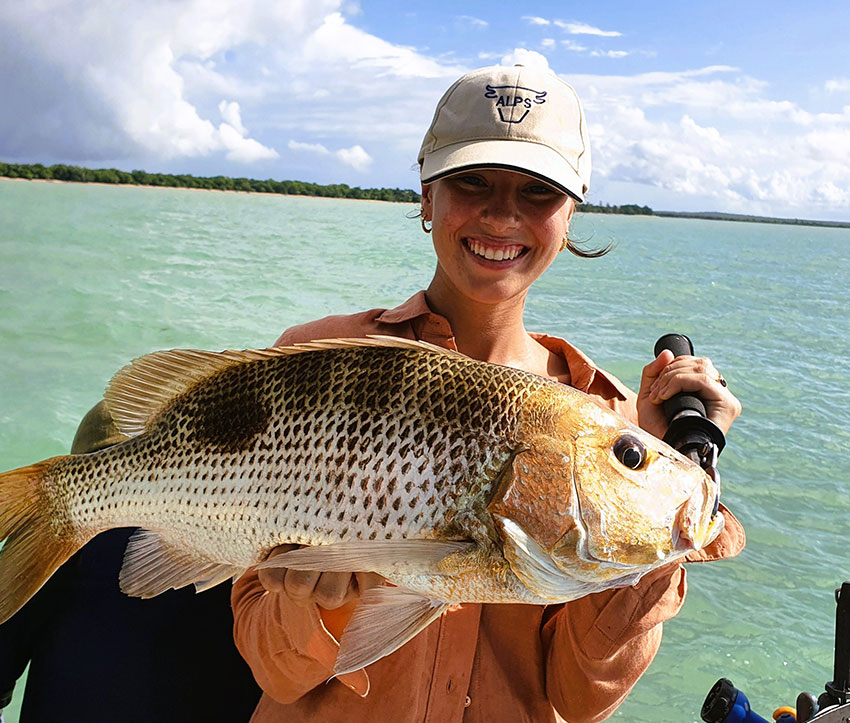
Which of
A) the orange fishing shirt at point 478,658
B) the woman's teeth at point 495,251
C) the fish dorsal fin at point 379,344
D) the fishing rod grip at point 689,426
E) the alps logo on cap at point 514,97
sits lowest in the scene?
the orange fishing shirt at point 478,658

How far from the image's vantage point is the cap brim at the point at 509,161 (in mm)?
2100

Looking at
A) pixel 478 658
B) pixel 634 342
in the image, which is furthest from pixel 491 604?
pixel 634 342

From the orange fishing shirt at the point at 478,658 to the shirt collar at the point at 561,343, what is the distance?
720mm

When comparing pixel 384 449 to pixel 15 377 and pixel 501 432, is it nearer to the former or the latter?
pixel 501 432

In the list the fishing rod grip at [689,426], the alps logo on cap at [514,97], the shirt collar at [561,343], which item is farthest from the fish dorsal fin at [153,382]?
the fishing rod grip at [689,426]

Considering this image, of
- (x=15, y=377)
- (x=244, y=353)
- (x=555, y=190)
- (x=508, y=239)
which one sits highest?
(x=555, y=190)

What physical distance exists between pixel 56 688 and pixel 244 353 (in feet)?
5.71

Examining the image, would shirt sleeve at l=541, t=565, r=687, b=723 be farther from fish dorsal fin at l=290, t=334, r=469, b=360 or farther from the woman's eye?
the woman's eye

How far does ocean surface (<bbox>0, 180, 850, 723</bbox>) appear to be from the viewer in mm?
6410

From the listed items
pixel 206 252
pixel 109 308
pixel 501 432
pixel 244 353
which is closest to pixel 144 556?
pixel 244 353

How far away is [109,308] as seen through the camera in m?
14.7

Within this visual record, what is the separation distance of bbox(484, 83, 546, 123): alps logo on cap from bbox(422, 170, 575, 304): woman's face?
0.18 meters

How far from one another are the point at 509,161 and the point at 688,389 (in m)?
0.78

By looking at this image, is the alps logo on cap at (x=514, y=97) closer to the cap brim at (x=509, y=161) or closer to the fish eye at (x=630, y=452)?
the cap brim at (x=509, y=161)
